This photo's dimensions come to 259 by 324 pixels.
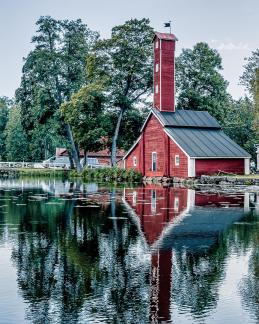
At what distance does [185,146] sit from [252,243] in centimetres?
3329

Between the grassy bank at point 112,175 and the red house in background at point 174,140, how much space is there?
6.98 ft

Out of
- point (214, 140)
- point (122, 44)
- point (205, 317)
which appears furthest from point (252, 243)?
point (122, 44)

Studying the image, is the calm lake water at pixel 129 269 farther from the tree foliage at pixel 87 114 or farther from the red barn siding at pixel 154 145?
the tree foliage at pixel 87 114

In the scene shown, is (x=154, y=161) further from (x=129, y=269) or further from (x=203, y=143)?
(x=129, y=269)

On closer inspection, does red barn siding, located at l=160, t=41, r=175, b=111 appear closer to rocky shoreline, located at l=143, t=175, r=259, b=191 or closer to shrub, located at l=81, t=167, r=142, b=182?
shrub, located at l=81, t=167, r=142, b=182

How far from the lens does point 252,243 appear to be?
497 inches

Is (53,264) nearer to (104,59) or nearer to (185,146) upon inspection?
(185,146)

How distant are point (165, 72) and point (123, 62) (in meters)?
7.17

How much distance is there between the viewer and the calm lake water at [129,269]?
7.20m

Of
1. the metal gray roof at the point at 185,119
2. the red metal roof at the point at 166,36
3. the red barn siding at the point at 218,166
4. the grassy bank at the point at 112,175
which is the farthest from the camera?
the grassy bank at the point at 112,175

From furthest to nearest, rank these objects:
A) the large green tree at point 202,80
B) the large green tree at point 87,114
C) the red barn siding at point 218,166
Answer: the large green tree at point 202,80, the large green tree at point 87,114, the red barn siding at point 218,166

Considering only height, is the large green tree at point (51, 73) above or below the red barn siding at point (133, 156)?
above

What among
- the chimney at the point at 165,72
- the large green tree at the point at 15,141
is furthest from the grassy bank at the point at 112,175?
the large green tree at the point at 15,141

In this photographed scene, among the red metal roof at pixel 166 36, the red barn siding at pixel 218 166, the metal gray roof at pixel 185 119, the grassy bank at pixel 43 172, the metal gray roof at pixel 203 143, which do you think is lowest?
the grassy bank at pixel 43 172
